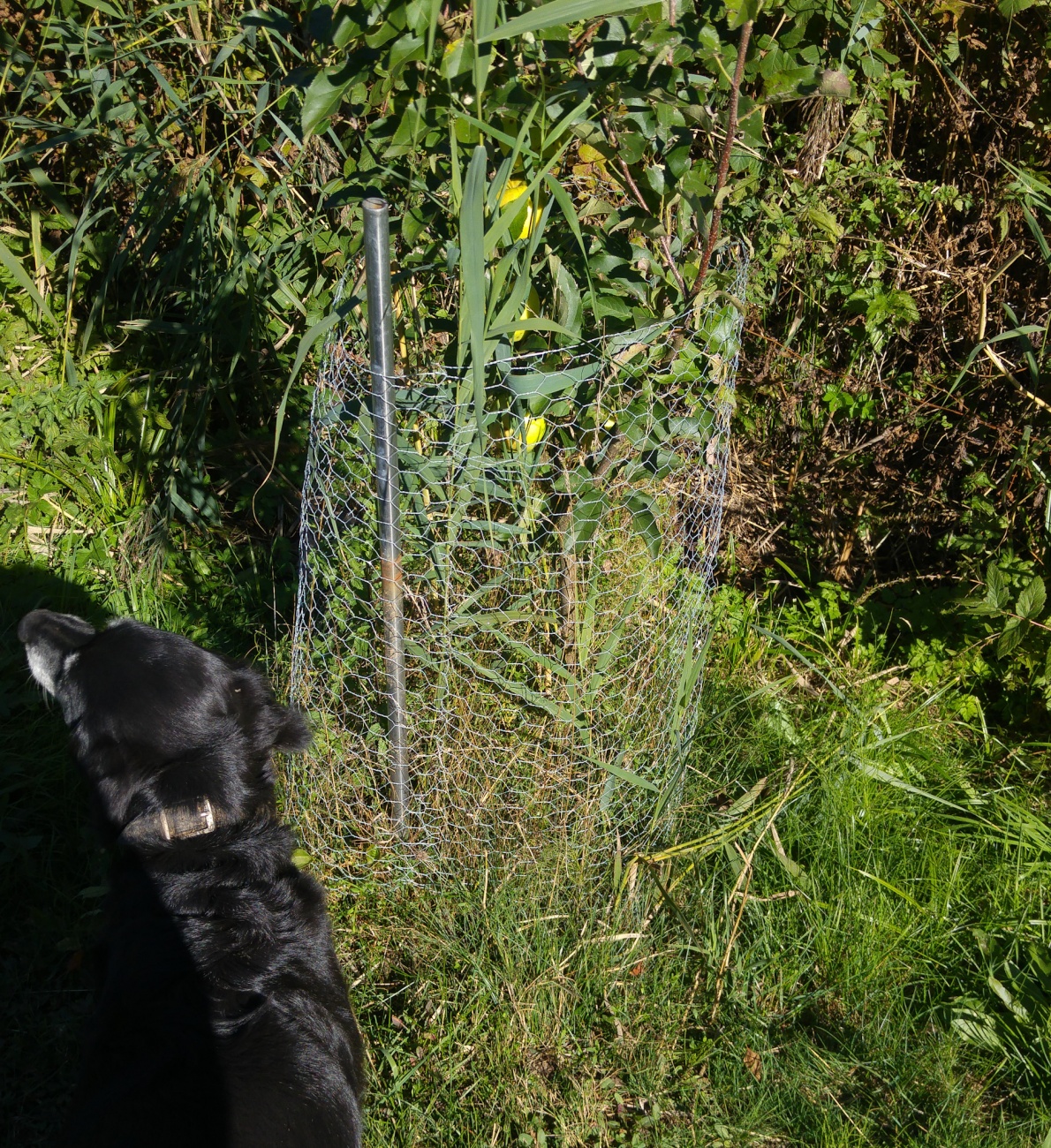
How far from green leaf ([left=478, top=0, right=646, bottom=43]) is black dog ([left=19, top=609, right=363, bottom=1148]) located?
1388mm

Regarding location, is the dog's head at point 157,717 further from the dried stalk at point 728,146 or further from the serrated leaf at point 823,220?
the serrated leaf at point 823,220

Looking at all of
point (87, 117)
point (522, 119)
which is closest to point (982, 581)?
point (522, 119)

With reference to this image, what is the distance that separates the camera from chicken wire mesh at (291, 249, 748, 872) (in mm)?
2131

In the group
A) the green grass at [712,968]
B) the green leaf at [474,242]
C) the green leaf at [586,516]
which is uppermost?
the green leaf at [474,242]

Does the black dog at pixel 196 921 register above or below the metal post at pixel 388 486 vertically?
below

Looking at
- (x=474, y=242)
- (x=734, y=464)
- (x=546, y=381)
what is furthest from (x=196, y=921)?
(x=734, y=464)

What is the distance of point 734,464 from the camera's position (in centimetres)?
346

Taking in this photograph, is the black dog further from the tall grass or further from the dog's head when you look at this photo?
the tall grass

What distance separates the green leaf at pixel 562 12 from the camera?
1.57m

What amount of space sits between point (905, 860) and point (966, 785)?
35cm

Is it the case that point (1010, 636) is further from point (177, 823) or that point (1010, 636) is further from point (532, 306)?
point (177, 823)

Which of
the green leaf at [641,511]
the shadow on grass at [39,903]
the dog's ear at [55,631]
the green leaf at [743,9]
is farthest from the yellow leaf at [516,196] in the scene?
the shadow on grass at [39,903]

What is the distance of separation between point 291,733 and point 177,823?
0.32 metres

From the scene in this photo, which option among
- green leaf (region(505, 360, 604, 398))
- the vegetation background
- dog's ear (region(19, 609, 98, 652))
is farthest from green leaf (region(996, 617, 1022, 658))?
dog's ear (region(19, 609, 98, 652))
